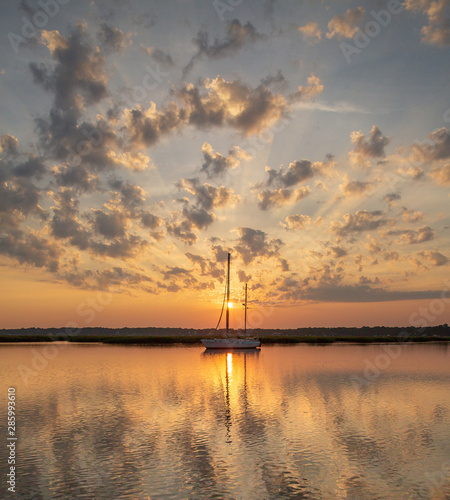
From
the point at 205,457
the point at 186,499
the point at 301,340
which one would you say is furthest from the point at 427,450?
the point at 301,340

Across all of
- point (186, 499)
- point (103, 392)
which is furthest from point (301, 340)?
point (186, 499)

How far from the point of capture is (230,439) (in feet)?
84.3

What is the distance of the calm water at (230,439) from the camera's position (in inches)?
720

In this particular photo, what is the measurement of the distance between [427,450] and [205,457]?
38.2 feet

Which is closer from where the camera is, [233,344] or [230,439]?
[230,439]

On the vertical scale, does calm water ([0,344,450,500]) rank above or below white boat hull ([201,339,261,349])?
above

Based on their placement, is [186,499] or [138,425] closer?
[186,499]

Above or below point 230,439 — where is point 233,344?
below

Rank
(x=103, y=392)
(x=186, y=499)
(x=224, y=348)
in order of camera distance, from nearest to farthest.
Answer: (x=186, y=499) < (x=103, y=392) < (x=224, y=348)

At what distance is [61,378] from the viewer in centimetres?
5309

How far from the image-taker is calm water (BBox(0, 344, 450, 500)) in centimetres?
1828

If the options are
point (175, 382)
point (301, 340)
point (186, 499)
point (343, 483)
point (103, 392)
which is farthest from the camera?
point (301, 340)

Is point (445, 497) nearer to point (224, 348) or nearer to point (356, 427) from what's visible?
point (356, 427)

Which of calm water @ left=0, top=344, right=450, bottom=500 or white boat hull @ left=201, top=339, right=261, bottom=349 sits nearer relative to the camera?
calm water @ left=0, top=344, right=450, bottom=500
